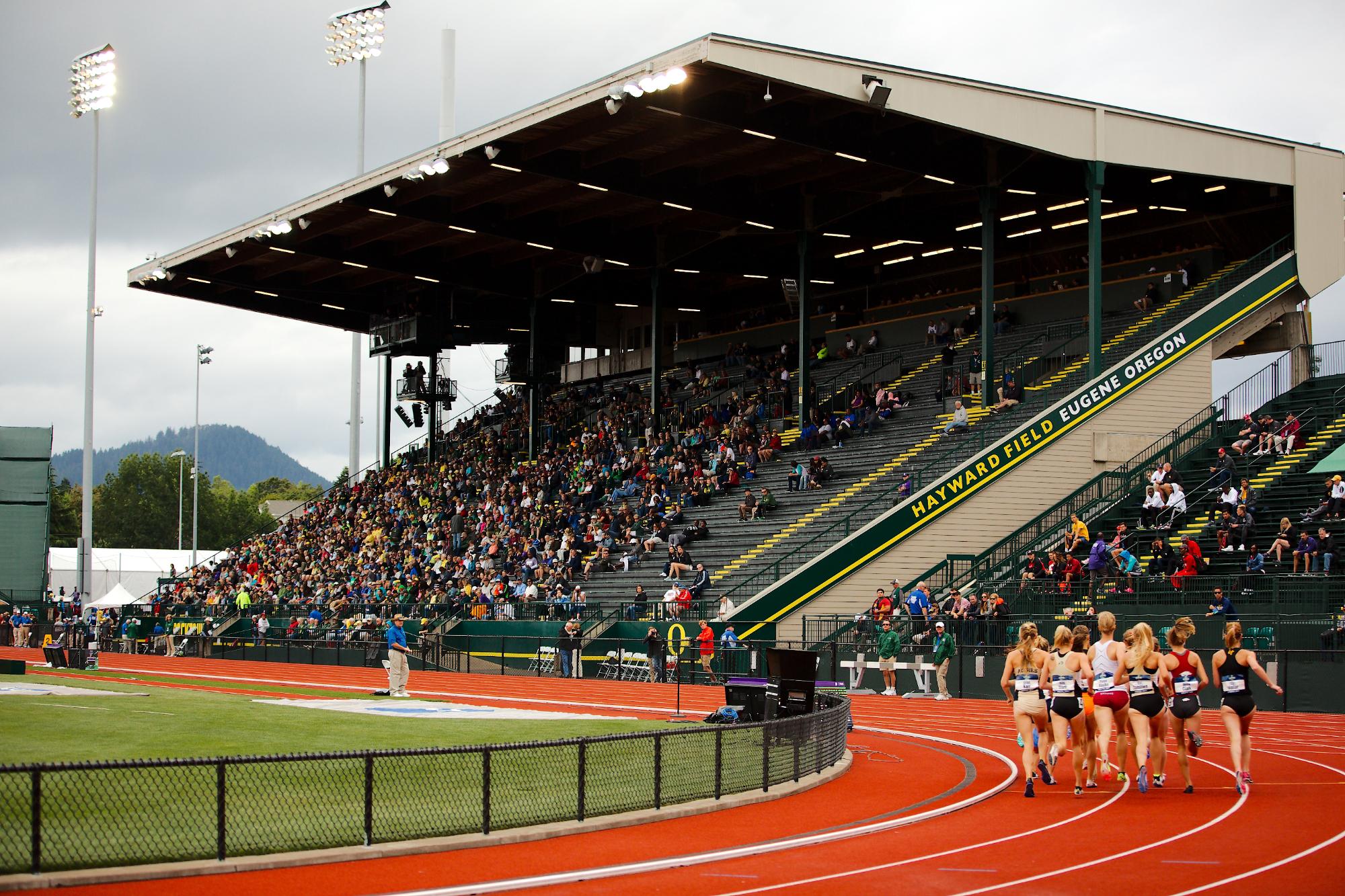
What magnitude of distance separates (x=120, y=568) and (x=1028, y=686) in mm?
74660

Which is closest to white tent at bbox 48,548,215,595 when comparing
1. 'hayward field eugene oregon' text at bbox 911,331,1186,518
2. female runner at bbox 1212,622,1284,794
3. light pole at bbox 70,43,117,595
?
light pole at bbox 70,43,117,595

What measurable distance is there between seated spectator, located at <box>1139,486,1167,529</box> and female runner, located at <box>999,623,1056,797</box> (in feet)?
61.9

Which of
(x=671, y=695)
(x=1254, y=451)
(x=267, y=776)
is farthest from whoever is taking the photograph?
(x=1254, y=451)

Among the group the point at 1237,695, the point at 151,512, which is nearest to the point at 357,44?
the point at 1237,695

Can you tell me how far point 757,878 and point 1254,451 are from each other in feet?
92.7

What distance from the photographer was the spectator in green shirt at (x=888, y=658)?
27.7 metres

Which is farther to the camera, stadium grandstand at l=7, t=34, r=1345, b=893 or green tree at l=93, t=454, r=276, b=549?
green tree at l=93, t=454, r=276, b=549

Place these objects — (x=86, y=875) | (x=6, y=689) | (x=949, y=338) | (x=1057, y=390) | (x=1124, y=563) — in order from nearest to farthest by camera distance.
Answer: (x=86, y=875), (x=6, y=689), (x=1124, y=563), (x=1057, y=390), (x=949, y=338)

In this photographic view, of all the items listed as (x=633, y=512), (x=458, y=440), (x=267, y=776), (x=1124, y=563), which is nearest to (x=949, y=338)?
(x=633, y=512)

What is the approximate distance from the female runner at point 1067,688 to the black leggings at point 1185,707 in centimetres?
89

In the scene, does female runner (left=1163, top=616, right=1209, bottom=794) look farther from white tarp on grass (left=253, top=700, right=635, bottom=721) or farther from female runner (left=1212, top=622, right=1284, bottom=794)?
white tarp on grass (left=253, top=700, right=635, bottom=721)

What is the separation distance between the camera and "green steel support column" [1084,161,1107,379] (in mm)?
35594

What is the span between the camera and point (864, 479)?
37.0 m

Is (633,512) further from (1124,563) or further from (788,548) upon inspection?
(1124,563)
